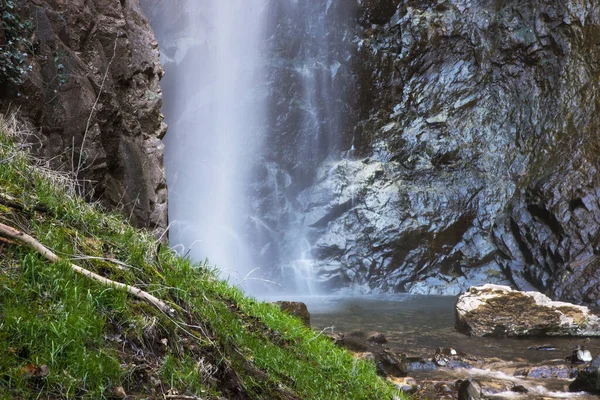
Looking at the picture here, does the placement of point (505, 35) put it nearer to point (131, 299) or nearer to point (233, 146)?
point (233, 146)

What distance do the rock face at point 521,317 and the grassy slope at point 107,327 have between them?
852 centimetres

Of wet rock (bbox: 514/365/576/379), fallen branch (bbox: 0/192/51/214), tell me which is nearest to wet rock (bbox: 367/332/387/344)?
wet rock (bbox: 514/365/576/379)

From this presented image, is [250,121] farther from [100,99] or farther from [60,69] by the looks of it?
[60,69]

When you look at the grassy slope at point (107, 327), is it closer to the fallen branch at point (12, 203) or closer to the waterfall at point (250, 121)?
the fallen branch at point (12, 203)

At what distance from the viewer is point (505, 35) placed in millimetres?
22297

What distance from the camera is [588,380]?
7.71 metres

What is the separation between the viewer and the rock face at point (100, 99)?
6855 mm

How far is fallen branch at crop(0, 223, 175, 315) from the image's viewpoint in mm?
2729

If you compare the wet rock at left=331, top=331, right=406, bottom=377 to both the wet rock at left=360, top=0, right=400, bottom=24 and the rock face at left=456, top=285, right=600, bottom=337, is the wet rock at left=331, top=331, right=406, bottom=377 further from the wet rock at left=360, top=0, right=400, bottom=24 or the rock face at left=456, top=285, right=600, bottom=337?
the wet rock at left=360, top=0, right=400, bottom=24

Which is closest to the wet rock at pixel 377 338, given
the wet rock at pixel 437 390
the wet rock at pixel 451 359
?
the wet rock at pixel 451 359

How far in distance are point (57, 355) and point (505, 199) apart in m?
21.1

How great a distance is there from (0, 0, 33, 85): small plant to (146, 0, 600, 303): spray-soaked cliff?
16.4 meters

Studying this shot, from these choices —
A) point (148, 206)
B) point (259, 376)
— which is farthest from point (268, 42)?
point (259, 376)

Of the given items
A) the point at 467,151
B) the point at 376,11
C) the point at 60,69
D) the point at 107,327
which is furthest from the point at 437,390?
the point at 376,11
